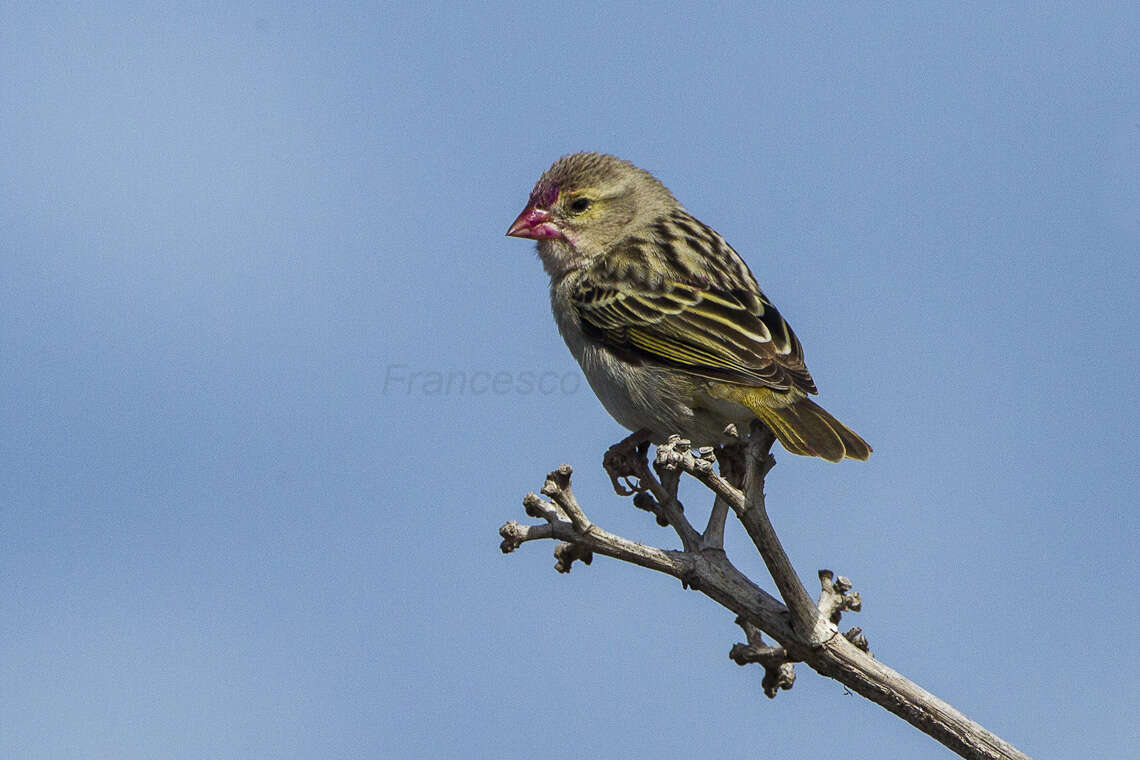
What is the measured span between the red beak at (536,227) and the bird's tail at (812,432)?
2.44 m

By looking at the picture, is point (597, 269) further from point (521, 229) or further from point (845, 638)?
point (845, 638)

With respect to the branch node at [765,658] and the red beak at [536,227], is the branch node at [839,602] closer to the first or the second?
the branch node at [765,658]

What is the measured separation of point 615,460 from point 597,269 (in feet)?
7.10

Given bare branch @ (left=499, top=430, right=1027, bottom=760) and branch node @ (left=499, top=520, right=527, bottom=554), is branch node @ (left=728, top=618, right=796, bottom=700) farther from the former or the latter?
branch node @ (left=499, top=520, right=527, bottom=554)

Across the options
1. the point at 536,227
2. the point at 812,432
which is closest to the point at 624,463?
the point at 812,432

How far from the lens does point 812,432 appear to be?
6.84m

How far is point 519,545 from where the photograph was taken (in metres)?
Answer: 5.17

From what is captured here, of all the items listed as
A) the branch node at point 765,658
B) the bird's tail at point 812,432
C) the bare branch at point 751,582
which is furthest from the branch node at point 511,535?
the bird's tail at point 812,432

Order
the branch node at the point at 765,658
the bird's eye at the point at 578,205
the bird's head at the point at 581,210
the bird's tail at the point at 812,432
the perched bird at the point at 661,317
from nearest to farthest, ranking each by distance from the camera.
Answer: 1. the branch node at the point at 765,658
2. the bird's tail at the point at 812,432
3. the perched bird at the point at 661,317
4. the bird's head at the point at 581,210
5. the bird's eye at the point at 578,205

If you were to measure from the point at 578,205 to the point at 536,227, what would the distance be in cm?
35

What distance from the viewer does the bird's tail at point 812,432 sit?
6.73 m

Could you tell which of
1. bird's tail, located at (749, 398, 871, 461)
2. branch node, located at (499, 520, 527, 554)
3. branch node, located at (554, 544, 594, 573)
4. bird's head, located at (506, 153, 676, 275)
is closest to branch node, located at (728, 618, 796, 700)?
branch node, located at (554, 544, 594, 573)

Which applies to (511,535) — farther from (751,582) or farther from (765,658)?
(765,658)

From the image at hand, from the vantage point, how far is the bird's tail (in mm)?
6727
